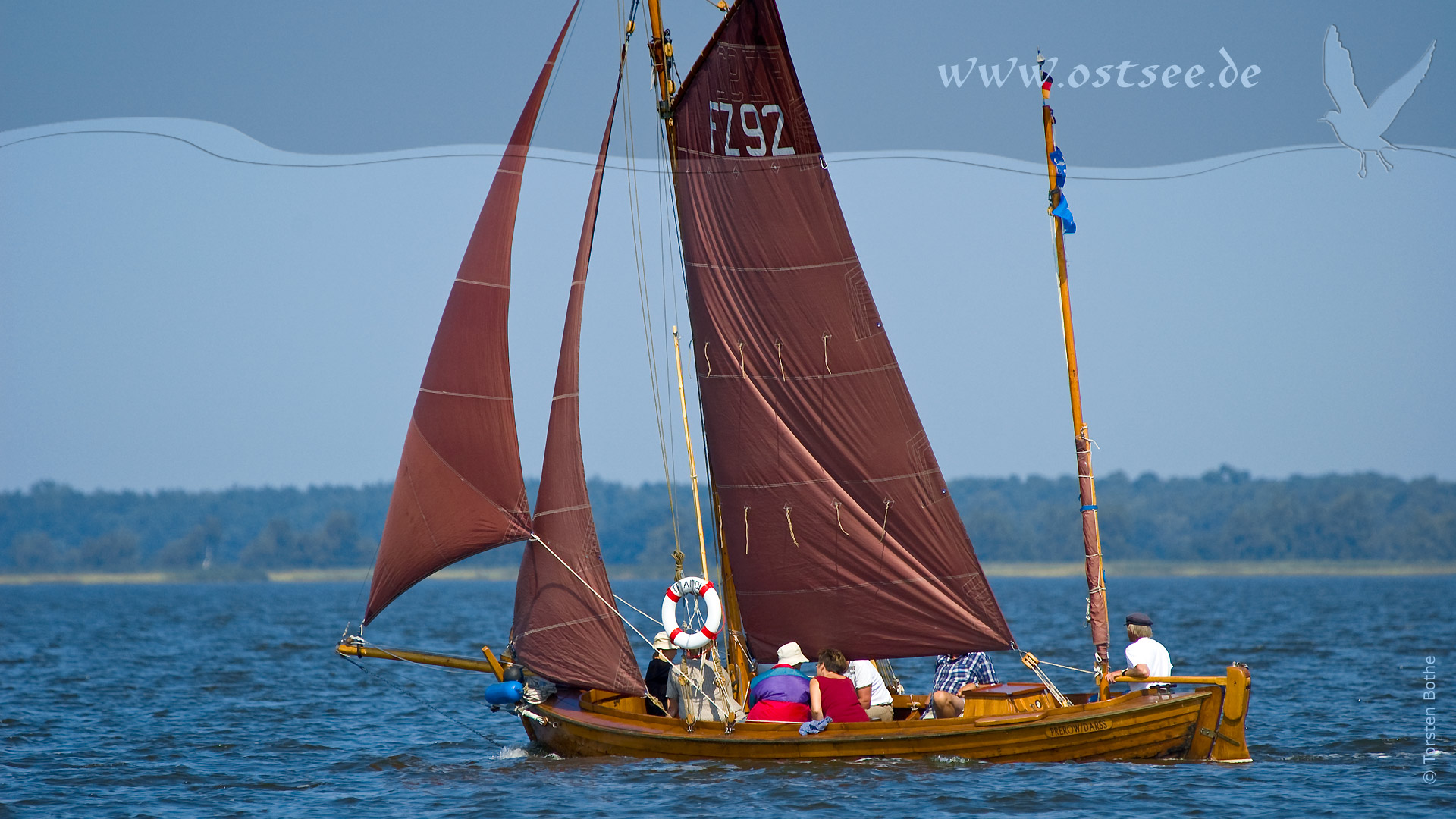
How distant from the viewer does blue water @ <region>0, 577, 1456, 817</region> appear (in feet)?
50.0

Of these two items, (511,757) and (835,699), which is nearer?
(835,699)

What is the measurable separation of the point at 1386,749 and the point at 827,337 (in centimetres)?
898

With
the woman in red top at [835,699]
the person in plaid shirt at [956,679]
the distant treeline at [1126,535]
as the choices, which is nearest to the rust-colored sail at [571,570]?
the woman in red top at [835,699]

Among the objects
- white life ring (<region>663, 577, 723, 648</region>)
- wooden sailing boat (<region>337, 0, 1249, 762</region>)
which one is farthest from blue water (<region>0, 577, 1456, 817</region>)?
white life ring (<region>663, 577, 723, 648</region>)

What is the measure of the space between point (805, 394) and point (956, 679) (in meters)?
3.89

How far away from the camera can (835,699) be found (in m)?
16.2

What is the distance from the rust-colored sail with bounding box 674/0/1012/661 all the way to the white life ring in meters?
0.93

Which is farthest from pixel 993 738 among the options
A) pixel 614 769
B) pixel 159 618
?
pixel 159 618

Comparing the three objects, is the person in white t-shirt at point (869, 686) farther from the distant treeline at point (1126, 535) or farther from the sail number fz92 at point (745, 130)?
the distant treeline at point (1126, 535)

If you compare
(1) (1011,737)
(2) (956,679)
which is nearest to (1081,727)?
(1) (1011,737)

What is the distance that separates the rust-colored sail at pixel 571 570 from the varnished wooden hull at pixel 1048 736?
1897 millimetres

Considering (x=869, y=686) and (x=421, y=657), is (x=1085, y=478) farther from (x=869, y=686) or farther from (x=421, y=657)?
(x=421, y=657)

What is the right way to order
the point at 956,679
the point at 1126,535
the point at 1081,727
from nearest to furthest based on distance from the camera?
the point at 1081,727
the point at 956,679
the point at 1126,535

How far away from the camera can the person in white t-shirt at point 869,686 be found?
17.2 metres
